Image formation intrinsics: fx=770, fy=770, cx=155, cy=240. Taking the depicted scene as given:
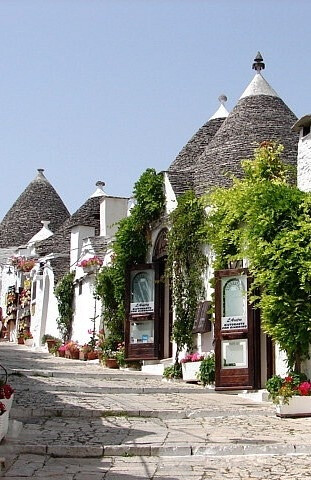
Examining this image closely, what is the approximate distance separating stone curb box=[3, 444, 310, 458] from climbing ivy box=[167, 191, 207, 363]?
8.84 metres

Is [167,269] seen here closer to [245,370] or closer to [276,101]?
[245,370]

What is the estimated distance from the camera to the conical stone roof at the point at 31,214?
1794 inches

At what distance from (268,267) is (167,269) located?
5.28 m

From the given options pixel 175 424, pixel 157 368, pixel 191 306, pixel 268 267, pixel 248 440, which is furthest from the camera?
pixel 157 368

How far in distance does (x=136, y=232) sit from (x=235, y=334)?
5794 mm

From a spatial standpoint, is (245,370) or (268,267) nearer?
(268,267)

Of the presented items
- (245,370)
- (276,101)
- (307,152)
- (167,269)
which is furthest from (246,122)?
(245,370)

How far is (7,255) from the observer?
4416 cm

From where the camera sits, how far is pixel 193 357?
16234 millimetres

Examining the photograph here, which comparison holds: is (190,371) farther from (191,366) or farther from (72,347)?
(72,347)

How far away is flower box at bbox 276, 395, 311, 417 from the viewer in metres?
11.0

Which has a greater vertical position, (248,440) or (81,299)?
(81,299)

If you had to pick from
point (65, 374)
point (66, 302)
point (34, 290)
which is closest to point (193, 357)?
point (65, 374)

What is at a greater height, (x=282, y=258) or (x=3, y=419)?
(x=282, y=258)
